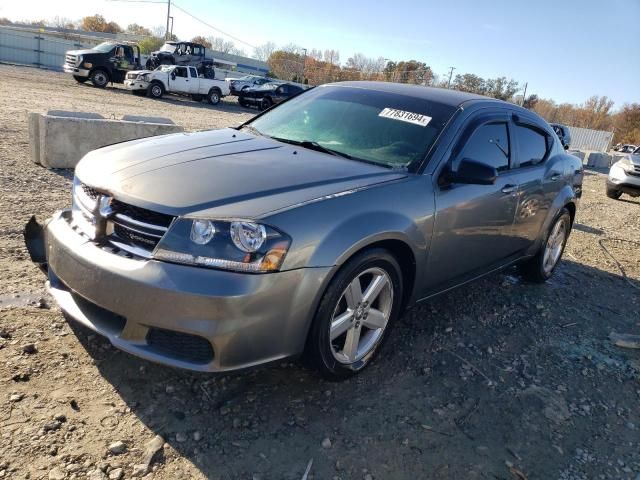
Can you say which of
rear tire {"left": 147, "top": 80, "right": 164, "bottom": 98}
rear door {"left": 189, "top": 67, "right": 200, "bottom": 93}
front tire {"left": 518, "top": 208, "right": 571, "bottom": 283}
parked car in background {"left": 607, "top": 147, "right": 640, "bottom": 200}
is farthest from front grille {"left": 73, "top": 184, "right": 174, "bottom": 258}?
rear door {"left": 189, "top": 67, "right": 200, "bottom": 93}

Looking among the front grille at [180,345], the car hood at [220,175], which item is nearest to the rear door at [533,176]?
the car hood at [220,175]

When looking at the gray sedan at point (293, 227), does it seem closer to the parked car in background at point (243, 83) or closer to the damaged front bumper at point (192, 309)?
the damaged front bumper at point (192, 309)

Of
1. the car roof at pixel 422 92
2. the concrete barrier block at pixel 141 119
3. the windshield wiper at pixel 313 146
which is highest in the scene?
the car roof at pixel 422 92

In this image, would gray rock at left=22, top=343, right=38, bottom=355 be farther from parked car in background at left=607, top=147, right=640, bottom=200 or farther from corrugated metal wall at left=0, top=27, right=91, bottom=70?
corrugated metal wall at left=0, top=27, right=91, bottom=70

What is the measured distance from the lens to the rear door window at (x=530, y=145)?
4.41m

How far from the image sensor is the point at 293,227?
8.18ft

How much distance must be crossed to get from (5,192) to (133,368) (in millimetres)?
3854

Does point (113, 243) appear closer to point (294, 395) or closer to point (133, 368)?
point (133, 368)

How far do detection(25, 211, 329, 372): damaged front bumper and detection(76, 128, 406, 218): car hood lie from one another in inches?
12.3

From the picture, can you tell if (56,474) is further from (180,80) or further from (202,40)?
(202,40)

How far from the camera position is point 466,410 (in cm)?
306

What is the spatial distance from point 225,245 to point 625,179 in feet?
40.7

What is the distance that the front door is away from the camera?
343cm

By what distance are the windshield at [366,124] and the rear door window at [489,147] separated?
0.82 ft
